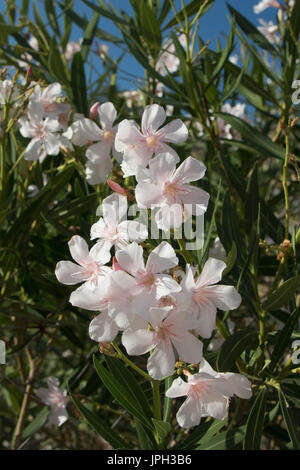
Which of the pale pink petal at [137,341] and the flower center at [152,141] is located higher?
the flower center at [152,141]

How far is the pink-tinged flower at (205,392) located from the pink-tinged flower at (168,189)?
0.26 m

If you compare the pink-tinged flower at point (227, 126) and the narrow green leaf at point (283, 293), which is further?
the pink-tinged flower at point (227, 126)

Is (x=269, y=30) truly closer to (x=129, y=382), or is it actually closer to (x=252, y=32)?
(x=252, y=32)

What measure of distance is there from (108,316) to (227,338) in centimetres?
27

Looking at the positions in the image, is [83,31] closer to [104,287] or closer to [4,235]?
[4,235]

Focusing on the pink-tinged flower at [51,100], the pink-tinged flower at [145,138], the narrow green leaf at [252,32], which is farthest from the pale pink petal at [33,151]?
the narrow green leaf at [252,32]

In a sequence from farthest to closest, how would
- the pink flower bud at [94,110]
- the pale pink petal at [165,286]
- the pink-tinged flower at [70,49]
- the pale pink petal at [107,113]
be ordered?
the pink-tinged flower at [70,49] → the pink flower bud at [94,110] → the pale pink petal at [107,113] → the pale pink petal at [165,286]

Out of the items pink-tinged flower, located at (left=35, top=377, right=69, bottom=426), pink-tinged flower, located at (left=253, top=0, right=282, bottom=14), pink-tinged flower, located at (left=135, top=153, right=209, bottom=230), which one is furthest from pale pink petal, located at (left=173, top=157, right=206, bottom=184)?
pink-tinged flower, located at (left=253, top=0, right=282, bottom=14)

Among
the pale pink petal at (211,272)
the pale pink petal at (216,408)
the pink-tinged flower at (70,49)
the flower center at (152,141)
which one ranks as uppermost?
the pink-tinged flower at (70,49)

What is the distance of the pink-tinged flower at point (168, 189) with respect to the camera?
84 centimetres

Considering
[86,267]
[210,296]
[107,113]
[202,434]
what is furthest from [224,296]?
[107,113]

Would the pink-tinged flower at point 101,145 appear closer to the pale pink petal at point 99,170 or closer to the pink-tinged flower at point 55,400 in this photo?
the pale pink petal at point 99,170
